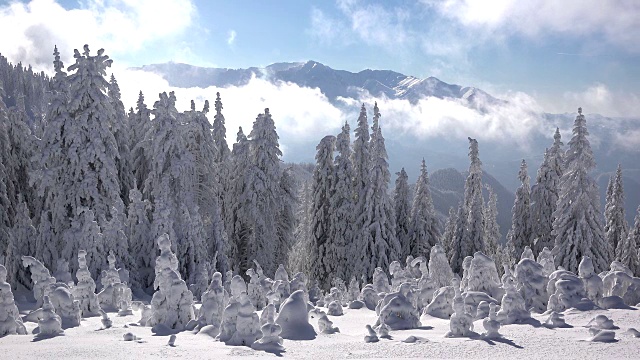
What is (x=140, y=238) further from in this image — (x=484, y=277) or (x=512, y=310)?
(x=512, y=310)

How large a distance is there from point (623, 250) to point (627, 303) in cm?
3255

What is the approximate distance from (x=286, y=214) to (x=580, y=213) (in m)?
18.5

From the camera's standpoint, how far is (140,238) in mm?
22188

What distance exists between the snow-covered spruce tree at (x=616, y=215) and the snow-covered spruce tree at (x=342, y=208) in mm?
22588

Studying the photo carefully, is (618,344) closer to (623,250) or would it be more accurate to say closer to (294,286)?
(294,286)

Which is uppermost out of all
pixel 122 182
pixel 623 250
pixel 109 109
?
pixel 109 109

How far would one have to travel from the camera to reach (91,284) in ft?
42.9

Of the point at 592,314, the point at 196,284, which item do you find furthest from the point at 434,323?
the point at 196,284

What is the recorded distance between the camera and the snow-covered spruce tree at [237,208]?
3259 cm

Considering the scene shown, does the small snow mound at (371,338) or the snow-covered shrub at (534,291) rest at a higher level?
the snow-covered shrub at (534,291)

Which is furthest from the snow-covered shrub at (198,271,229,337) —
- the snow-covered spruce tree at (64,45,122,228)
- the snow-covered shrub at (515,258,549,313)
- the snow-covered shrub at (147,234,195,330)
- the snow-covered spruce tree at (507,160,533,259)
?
the snow-covered spruce tree at (507,160,533,259)

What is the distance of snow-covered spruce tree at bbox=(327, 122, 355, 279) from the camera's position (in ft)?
111

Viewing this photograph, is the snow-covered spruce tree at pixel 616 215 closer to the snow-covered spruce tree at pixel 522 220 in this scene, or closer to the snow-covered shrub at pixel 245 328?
the snow-covered spruce tree at pixel 522 220

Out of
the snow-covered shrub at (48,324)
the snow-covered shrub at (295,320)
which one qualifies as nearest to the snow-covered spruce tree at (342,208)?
the snow-covered shrub at (295,320)
